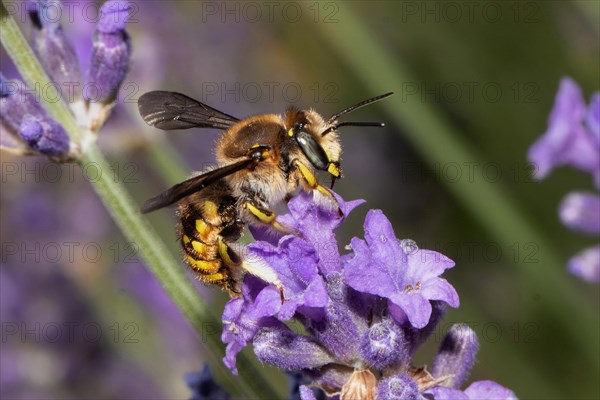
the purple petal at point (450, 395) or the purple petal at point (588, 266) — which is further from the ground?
the purple petal at point (450, 395)

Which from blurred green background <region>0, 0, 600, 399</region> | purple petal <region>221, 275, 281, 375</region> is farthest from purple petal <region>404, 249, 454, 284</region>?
blurred green background <region>0, 0, 600, 399</region>

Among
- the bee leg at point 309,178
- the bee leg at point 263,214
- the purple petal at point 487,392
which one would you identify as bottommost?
the bee leg at point 263,214

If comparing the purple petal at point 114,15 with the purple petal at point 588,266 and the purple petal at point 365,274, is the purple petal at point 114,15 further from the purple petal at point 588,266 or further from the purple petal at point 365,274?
the purple petal at point 588,266

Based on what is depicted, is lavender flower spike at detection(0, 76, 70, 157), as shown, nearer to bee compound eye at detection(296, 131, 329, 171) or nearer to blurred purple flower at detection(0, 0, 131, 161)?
blurred purple flower at detection(0, 0, 131, 161)

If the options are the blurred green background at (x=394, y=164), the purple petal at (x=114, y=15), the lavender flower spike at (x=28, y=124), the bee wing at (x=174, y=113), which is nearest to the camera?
the lavender flower spike at (x=28, y=124)

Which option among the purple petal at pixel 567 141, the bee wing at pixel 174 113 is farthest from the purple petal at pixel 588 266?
the bee wing at pixel 174 113

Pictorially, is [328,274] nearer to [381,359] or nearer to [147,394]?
[381,359]

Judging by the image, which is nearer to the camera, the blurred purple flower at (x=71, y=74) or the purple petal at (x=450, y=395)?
the purple petal at (x=450, y=395)
